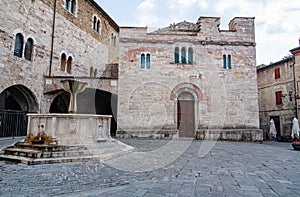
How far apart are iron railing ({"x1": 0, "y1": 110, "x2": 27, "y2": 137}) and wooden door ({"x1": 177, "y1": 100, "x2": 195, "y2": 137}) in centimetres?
944

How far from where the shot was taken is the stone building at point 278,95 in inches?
733

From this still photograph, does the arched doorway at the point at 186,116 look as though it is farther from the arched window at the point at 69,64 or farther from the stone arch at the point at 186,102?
the arched window at the point at 69,64

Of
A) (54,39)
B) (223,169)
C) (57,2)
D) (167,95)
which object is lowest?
(223,169)

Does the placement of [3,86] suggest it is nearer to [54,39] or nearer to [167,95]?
[54,39]

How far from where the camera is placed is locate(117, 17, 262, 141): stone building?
516 inches

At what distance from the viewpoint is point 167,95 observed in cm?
1337

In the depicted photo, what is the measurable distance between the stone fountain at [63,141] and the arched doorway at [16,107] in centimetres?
639

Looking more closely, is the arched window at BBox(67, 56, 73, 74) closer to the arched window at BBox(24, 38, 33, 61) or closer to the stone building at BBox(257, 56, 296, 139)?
the arched window at BBox(24, 38, 33, 61)

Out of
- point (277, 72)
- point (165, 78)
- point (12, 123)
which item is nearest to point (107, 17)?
point (165, 78)

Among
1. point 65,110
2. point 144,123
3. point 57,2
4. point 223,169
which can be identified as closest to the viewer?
point 223,169

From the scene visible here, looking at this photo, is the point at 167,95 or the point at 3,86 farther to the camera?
the point at 167,95

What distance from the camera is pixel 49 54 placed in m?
13.5

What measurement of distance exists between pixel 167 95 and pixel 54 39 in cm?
836

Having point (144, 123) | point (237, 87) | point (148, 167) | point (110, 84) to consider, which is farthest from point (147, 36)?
point (148, 167)
